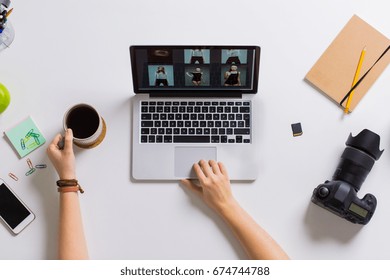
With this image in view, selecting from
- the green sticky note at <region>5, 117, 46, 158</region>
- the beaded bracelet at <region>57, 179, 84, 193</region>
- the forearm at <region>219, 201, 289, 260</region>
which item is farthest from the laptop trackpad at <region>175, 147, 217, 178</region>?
the green sticky note at <region>5, 117, 46, 158</region>

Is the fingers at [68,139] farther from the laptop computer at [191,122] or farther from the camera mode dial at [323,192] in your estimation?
the camera mode dial at [323,192]

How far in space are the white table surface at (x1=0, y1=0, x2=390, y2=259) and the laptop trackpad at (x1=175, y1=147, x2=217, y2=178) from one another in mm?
43

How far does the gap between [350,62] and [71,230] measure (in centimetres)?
85

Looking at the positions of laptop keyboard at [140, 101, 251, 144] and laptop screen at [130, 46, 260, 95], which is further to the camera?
laptop keyboard at [140, 101, 251, 144]

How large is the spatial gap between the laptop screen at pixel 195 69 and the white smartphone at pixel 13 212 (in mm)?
417

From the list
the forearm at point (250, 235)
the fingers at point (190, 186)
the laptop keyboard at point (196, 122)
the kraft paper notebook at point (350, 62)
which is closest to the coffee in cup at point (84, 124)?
the laptop keyboard at point (196, 122)

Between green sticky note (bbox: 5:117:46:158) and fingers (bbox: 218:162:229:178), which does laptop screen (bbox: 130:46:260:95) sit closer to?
fingers (bbox: 218:162:229:178)

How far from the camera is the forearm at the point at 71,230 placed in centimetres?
104

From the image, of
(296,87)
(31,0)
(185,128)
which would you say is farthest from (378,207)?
(31,0)

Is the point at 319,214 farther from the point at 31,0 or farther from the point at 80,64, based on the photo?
the point at 31,0

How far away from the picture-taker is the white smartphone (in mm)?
1078

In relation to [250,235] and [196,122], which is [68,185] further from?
[250,235]

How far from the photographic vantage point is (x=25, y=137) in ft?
3.68

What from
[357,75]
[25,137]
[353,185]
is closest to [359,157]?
[353,185]
